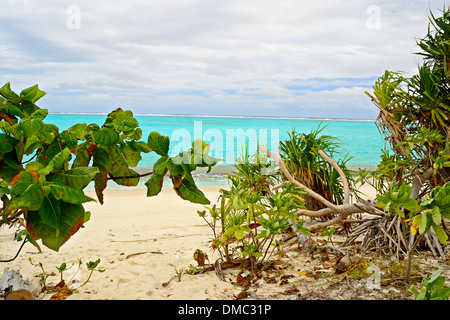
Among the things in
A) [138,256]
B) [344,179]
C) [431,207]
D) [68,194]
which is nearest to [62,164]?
[68,194]

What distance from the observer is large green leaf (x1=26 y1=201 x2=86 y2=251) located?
1.45 metres

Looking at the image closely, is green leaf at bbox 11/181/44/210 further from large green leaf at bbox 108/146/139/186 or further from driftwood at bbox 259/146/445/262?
driftwood at bbox 259/146/445/262

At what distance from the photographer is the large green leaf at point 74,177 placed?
140cm

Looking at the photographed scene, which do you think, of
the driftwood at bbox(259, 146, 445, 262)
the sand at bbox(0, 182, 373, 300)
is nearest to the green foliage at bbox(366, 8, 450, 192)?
the driftwood at bbox(259, 146, 445, 262)

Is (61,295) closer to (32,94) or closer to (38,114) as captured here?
(32,94)

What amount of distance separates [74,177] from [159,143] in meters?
0.35

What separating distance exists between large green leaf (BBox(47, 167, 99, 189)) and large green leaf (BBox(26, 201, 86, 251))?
94 mm

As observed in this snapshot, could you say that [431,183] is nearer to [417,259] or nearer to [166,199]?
[417,259]

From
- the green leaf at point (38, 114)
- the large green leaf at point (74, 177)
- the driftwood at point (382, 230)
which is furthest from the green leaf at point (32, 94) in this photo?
the driftwood at point (382, 230)

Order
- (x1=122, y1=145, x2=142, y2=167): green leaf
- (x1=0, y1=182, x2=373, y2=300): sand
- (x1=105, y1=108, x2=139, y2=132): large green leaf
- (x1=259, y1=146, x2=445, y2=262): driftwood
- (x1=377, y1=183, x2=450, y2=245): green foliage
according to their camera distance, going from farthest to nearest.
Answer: (x1=259, y1=146, x2=445, y2=262): driftwood < (x1=0, y1=182, x2=373, y2=300): sand < (x1=122, y1=145, x2=142, y2=167): green leaf < (x1=377, y1=183, x2=450, y2=245): green foliage < (x1=105, y1=108, x2=139, y2=132): large green leaf

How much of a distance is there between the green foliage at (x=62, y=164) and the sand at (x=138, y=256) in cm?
111

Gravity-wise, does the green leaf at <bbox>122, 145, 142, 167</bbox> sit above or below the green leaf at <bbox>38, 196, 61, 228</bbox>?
above

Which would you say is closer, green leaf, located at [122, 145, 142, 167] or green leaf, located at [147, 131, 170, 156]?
green leaf, located at [147, 131, 170, 156]

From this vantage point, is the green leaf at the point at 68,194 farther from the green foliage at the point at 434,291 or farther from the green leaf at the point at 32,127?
the green foliage at the point at 434,291
